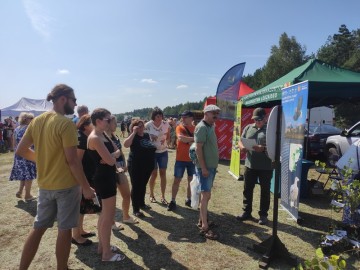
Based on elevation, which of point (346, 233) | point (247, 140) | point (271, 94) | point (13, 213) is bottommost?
point (13, 213)

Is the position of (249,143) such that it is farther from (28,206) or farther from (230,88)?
(230,88)

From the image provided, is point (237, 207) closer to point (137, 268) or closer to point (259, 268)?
point (259, 268)

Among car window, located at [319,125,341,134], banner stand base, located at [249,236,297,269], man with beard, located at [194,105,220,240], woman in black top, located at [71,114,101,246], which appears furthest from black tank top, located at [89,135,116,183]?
car window, located at [319,125,341,134]

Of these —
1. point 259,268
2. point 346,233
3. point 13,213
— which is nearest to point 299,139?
point 346,233

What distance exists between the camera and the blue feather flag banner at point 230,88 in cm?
966

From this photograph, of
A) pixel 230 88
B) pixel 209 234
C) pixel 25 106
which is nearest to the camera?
pixel 209 234

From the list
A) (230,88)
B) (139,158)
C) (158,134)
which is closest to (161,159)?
(158,134)

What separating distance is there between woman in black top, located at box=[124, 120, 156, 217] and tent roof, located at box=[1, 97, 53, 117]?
14045 mm

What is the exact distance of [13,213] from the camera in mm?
5250

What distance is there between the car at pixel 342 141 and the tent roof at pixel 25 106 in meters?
14.8

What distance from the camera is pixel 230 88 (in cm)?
977

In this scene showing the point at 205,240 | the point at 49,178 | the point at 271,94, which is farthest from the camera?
the point at 271,94

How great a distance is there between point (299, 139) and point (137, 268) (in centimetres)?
307

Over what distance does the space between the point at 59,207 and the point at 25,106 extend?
56.6 feet
